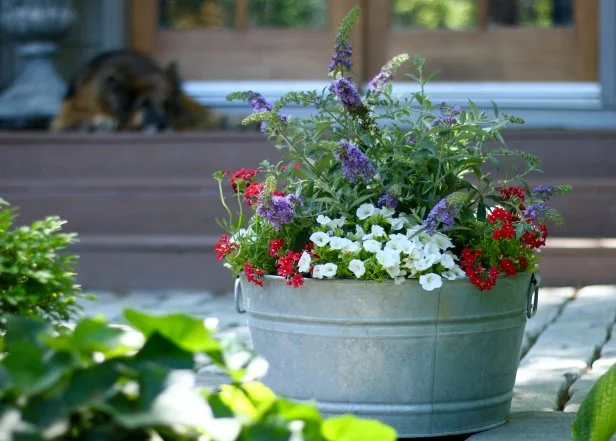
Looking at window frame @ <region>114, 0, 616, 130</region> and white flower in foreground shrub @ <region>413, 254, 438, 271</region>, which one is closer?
white flower in foreground shrub @ <region>413, 254, 438, 271</region>

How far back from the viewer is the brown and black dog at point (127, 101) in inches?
237

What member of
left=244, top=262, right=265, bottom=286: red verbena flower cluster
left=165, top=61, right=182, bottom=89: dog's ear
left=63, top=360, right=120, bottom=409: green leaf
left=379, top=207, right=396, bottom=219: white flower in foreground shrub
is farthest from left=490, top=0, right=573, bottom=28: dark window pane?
left=63, top=360, right=120, bottom=409: green leaf

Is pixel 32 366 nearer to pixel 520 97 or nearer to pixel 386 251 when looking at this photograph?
pixel 386 251

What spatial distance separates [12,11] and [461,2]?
2785 millimetres

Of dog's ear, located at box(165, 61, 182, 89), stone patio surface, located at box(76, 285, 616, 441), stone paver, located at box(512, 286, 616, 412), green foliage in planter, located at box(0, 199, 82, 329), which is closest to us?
stone patio surface, located at box(76, 285, 616, 441)

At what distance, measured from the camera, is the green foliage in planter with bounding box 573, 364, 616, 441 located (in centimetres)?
177

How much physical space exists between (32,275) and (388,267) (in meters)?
1.12

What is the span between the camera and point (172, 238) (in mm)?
5258

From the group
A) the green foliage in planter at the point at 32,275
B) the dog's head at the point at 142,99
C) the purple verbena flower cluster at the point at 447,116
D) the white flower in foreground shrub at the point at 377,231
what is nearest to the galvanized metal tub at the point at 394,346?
the white flower in foreground shrub at the point at 377,231

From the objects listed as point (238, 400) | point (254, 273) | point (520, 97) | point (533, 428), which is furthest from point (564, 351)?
point (520, 97)

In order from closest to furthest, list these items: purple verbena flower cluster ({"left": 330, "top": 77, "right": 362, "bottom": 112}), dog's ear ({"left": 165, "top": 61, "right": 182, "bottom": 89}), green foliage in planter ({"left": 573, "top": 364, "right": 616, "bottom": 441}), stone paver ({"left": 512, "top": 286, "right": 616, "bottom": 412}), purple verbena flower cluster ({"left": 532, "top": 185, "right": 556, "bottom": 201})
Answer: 1. green foliage in planter ({"left": 573, "top": 364, "right": 616, "bottom": 441})
2. purple verbena flower cluster ({"left": 330, "top": 77, "right": 362, "bottom": 112})
3. purple verbena flower cluster ({"left": 532, "top": 185, "right": 556, "bottom": 201})
4. stone paver ({"left": 512, "top": 286, "right": 616, "bottom": 412})
5. dog's ear ({"left": 165, "top": 61, "right": 182, "bottom": 89})

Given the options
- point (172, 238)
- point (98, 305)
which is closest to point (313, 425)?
point (98, 305)

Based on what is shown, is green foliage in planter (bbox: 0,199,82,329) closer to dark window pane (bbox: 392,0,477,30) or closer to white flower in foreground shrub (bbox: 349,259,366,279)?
white flower in foreground shrub (bbox: 349,259,366,279)

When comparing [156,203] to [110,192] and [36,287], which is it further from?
[36,287]
